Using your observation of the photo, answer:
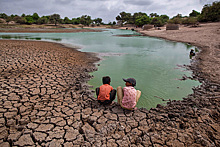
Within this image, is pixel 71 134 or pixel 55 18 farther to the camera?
pixel 55 18

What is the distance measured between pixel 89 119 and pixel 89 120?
0.10 ft

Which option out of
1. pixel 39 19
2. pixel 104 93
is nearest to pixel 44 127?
pixel 104 93

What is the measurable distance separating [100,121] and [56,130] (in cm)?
102

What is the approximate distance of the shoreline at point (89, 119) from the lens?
2.67 meters

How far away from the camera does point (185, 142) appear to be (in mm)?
2625

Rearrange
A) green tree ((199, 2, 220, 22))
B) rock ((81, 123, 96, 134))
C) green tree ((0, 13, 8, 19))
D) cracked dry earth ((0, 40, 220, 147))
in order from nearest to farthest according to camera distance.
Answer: cracked dry earth ((0, 40, 220, 147)) < rock ((81, 123, 96, 134)) < green tree ((199, 2, 220, 22)) < green tree ((0, 13, 8, 19))

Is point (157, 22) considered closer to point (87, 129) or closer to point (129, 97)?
point (129, 97)

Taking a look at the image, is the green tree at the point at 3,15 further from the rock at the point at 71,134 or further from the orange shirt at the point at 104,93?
the rock at the point at 71,134

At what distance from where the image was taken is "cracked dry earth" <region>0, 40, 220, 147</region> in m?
2.66

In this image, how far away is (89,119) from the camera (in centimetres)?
325

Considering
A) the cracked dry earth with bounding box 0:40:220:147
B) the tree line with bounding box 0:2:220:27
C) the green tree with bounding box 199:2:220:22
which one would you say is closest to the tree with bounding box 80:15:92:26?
the tree line with bounding box 0:2:220:27

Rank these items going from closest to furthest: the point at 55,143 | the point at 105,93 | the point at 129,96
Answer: the point at 55,143 → the point at 129,96 → the point at 105,93

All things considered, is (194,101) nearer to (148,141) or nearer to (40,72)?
(148,141)

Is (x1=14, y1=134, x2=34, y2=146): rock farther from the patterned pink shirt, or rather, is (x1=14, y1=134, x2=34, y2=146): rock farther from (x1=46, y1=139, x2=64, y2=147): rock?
the patterned pink shirt
